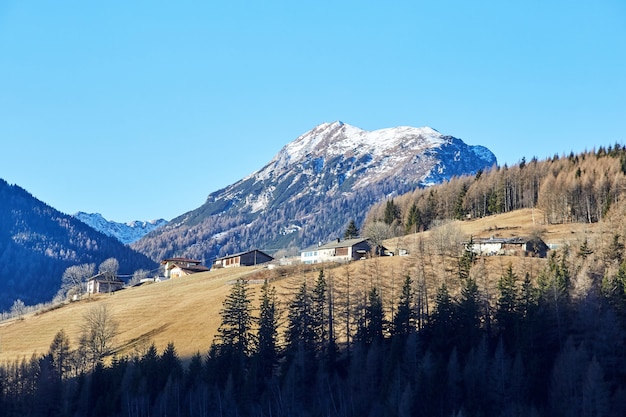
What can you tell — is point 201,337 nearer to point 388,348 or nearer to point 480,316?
point 388,348

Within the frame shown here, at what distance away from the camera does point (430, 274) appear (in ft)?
376

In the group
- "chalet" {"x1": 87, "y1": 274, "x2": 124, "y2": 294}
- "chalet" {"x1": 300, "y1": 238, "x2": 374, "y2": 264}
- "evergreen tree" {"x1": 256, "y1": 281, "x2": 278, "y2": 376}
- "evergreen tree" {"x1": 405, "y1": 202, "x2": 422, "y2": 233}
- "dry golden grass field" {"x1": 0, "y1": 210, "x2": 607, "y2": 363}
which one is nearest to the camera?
"evergreen tree" {"x1": 256, "y1": 281, "x2": 278, "y2": 376}

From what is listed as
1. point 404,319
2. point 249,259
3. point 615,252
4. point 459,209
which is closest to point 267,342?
point 404,319

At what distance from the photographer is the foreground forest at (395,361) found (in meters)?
74.1

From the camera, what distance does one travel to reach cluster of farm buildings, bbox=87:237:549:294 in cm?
13388

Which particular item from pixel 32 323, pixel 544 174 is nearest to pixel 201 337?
pixel 32 323

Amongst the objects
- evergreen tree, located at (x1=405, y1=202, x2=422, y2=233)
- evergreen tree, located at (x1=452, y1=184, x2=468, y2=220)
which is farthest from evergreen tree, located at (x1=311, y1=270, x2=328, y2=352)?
evergreen tree, located at (x1=452, y1=184, x2=468, y2=220)

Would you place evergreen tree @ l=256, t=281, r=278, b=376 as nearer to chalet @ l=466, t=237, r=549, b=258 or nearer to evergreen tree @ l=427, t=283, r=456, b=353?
evergreen tree @ l=427, t=283, r=456, b=353

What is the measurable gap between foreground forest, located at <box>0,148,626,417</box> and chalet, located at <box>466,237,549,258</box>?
23346mm

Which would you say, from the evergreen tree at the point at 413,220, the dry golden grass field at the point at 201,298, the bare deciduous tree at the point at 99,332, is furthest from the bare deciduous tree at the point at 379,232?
the bare deciduous tree at the point at 99,332

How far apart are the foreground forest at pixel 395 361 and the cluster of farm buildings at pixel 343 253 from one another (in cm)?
2543

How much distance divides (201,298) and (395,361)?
56421 millimetres

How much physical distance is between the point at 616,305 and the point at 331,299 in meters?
37.4

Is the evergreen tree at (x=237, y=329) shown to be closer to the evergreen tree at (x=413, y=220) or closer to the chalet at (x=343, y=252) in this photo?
the chalet at (x=343, y=252)
